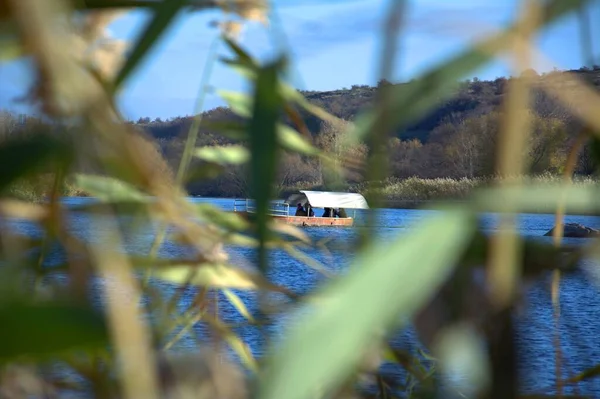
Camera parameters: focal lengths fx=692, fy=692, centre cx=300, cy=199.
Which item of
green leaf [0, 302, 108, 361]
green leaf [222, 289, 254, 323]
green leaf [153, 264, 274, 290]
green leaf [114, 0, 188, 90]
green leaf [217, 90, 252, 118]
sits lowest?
green leaf [222, 289, 254, 323]

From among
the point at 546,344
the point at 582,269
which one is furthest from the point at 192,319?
the point at 546,344

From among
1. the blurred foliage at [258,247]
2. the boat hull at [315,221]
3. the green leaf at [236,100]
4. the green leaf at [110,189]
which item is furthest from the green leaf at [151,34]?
the boat hull at [315,221]

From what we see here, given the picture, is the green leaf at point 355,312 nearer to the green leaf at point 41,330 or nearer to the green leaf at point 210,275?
the green leaf at point 41,330

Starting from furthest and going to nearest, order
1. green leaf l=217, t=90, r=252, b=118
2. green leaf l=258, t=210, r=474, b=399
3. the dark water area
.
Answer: green leaf l=217, t=90, r=252, b=118, the dark water area, green leaf l=258, t=210, r=474, b=399

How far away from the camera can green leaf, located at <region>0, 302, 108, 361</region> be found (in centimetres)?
13

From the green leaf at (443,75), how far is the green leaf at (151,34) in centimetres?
6

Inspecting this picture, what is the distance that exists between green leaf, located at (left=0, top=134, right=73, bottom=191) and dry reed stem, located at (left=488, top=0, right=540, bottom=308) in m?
0.10

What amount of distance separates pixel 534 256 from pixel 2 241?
0.54 feet

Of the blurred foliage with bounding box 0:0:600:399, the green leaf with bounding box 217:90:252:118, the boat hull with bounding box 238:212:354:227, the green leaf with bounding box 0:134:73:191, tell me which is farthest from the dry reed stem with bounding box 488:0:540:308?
the boat hull with bounding box 238:212:354:227

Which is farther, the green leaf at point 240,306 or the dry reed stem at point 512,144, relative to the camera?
the green leaf at point 240,306

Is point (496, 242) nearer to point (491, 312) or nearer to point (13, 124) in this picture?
point (491, 312)

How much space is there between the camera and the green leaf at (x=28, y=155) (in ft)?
0.54

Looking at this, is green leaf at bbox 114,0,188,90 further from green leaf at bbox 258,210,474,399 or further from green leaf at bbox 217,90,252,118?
green leaf at bbox 217,90,252,118

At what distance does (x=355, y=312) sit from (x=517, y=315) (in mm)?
94
